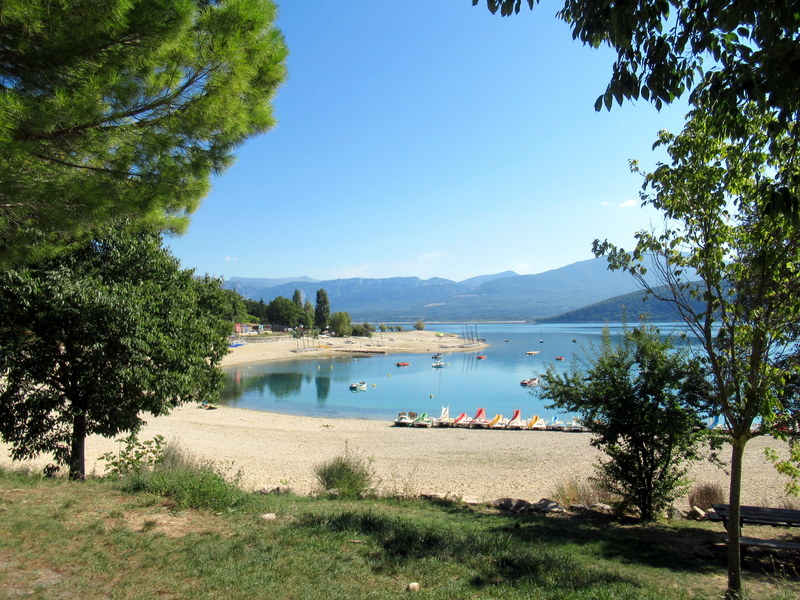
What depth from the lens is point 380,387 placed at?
161ft

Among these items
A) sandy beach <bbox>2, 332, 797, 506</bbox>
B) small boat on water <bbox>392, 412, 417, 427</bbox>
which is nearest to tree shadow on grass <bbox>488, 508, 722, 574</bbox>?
sandy beach <bbox>2, 332, 797, 506</bbox>

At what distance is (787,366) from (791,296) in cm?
69

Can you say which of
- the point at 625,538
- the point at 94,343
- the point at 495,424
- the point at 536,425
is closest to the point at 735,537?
the point at 625,538

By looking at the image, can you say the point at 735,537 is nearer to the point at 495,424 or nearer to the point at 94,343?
the point at 94,343

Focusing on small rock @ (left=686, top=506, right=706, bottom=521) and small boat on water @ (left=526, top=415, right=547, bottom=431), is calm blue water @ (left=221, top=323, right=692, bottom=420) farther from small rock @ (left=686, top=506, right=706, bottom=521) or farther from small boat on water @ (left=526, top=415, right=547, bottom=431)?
small rock @ (left=686, top=506, right=706, bottom=521)

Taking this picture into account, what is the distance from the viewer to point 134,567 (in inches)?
159

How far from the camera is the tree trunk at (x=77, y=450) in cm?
800

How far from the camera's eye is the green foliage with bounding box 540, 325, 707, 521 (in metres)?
7.34

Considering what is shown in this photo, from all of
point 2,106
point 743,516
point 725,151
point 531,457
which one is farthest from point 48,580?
point 531,457

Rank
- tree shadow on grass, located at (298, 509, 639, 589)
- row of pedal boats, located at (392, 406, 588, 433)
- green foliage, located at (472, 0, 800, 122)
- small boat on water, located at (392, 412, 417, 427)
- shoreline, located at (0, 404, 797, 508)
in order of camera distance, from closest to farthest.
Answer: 1. green foliage, located at (472, 0, 800, 122)
2. tree shadow on grass, located at (298, 509, 639, 589)
3. shoreline, located at (0, 404, 797, 508)
4. row of pedal boats, located at (392, 406, 588, 433)
5. small boat on water, located at (392, 412, 417, 427)

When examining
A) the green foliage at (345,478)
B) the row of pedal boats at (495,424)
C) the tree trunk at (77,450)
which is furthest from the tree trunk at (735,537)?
the row of pedal boats at (495,424)

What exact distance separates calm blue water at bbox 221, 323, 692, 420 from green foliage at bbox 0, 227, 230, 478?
1780 centimetres

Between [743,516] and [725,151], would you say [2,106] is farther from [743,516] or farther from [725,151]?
[743,516]

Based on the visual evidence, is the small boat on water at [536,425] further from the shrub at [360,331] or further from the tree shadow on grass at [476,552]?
the shrub at [360,331]
